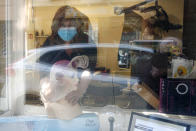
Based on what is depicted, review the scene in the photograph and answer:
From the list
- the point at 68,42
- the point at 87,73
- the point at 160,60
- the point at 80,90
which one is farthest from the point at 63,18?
the point at 160,60

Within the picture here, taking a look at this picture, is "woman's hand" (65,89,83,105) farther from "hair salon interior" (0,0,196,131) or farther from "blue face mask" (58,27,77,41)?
"blue face mask" (58,27,77,41)

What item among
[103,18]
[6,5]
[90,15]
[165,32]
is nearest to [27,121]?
[6,5]

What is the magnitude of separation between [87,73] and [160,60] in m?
0.66

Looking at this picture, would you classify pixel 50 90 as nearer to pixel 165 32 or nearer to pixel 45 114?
pixel 45 114

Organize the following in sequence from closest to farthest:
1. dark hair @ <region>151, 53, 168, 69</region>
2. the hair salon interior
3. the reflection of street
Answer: the reflection of street < the hair salon interior < dark hair @ <region>151, 53, 168, 69</region>

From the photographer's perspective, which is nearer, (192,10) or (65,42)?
(65,42)

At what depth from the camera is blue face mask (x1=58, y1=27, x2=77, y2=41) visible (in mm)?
1379

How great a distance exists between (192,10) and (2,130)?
1.95 meters

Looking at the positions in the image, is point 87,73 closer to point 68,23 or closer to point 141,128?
point 68,23

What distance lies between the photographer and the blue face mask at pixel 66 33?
1379 mm

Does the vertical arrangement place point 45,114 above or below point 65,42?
below

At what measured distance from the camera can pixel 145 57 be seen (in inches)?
65.6

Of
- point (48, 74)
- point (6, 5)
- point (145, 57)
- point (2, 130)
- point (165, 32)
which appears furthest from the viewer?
point (165, 32)

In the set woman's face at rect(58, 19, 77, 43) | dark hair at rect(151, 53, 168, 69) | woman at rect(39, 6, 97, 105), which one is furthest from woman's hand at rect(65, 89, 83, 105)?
dark hair at rect(151, 53, 168, 69)
